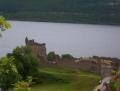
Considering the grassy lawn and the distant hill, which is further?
the distant hill

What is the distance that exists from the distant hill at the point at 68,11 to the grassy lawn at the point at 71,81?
217 ft

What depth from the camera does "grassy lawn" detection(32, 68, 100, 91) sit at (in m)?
25.8

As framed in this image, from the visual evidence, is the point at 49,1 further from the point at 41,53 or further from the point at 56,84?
the point at 56,84

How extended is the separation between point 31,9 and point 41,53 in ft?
240

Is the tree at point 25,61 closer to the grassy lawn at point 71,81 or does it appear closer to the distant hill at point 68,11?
the grassy lawn at point 71,81

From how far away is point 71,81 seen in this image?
27.8m

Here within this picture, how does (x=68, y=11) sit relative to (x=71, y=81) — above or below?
above

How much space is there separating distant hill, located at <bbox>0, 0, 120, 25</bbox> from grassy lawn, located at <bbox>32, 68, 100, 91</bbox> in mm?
66209

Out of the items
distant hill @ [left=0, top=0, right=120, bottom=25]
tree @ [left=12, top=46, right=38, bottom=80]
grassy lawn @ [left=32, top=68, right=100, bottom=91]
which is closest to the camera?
grassy lawn @ [left=32, top=68, right=100, bottom=91]

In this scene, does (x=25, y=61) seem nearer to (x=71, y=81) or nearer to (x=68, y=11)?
(x=71, y=81)

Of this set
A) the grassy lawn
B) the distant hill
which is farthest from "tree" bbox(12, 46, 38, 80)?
the distant hill

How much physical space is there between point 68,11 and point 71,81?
76495mm

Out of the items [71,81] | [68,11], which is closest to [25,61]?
[71,81]

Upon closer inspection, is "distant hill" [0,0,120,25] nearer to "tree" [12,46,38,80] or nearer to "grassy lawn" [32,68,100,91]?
"grassy lawn" [32,68,100,91]
